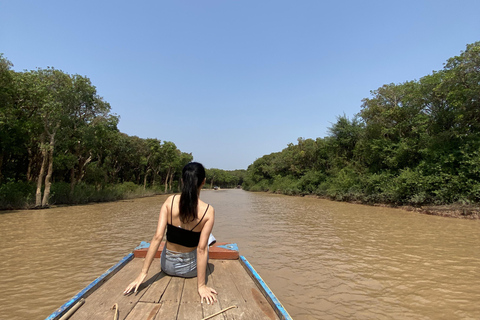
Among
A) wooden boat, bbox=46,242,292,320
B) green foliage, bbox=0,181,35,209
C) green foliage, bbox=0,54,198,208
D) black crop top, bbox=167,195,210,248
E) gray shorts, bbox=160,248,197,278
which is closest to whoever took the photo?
wooden boat, bbox=46,242,292,320

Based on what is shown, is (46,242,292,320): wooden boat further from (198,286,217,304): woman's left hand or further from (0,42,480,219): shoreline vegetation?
(0,42,480,219): shoreline vegetation

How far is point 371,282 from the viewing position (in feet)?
15.6

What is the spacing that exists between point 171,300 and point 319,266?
4.15 meters

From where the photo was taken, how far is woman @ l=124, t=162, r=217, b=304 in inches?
99.4

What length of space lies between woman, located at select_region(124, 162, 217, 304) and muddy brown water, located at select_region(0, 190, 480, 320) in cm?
183

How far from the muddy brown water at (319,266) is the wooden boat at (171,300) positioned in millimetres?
1400

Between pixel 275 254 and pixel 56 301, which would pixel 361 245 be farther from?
pixel 56 301

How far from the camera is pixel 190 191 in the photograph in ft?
8.39

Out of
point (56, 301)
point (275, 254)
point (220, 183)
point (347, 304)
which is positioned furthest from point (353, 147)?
point (220, 183)

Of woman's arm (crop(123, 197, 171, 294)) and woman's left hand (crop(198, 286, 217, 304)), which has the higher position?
woman's arm (crop(123, 197, 171, 294))

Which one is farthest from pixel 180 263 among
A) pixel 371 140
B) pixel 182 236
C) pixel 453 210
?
pixel 371 140

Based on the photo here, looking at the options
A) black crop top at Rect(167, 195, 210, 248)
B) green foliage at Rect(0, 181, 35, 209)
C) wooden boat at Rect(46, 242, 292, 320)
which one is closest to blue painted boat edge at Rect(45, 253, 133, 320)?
wooden boat at Rect(46, 242, 292, 320)

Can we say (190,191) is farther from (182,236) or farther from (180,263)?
(180,263)

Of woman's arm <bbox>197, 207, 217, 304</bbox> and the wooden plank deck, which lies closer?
the wooden plank deck
